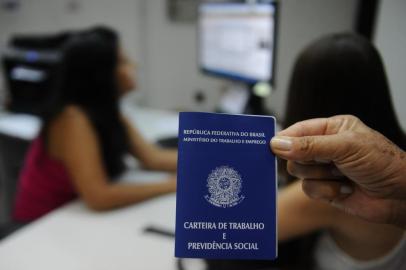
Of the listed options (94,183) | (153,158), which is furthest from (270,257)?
(153,158)

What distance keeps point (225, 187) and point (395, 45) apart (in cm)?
81

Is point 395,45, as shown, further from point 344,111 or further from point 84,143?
point 84,143

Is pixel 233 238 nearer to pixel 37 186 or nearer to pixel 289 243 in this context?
pixel 289 243

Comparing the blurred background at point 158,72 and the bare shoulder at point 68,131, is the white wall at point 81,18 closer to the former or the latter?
the blurred background at point 158,72

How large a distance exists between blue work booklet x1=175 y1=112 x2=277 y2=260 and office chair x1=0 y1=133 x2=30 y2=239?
1.59 m

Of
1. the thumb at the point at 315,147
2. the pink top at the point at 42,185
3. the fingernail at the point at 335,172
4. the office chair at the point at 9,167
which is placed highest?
the thumb at the point at 315,147

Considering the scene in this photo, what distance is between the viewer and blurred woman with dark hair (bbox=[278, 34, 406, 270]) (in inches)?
28.7

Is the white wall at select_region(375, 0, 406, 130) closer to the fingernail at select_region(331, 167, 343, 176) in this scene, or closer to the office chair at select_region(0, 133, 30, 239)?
the fingernail at select_region(331, 167, 343, 176)

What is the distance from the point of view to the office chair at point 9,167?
1.80 m

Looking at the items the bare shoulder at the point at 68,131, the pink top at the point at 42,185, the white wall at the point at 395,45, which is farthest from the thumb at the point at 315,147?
the pink top at the point at 42,185

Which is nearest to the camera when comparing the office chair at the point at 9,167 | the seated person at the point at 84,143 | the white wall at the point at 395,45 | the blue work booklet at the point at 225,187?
the blue work booklet at the point at 225,187

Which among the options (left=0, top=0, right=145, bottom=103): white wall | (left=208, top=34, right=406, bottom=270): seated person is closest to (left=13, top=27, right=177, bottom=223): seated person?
(left=208, top=34, right=406, bottom=270): seated person

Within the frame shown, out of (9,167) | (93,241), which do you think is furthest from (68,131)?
(9,167)

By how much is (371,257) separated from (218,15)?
50.1 inches
